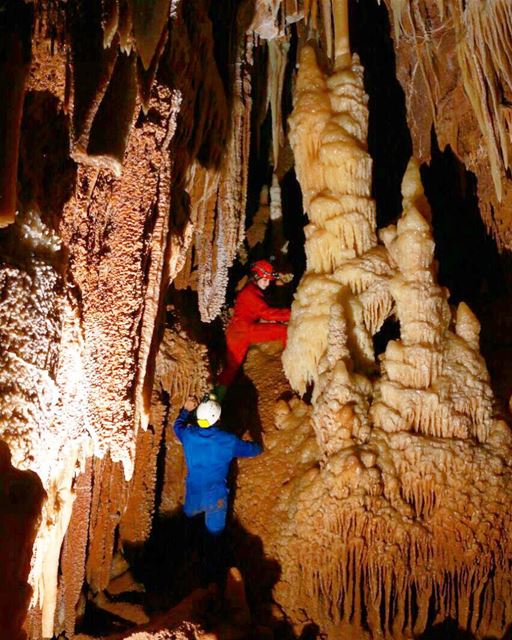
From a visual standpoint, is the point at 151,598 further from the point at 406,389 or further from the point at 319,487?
the point at 406,389

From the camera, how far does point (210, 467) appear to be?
12.9ft

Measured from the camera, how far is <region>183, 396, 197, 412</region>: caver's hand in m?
4.27

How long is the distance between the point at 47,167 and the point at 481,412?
9.20ft

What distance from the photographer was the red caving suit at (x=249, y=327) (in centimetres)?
493

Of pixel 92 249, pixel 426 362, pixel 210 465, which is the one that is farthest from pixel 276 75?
pixel 210 465

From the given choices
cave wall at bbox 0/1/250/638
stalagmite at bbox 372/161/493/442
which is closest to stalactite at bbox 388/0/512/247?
stalagmite at bbox 372/161/493/442

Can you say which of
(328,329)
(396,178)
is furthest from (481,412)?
(396,178)

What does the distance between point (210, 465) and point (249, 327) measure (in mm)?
1446

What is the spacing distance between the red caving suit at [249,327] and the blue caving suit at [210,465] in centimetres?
103

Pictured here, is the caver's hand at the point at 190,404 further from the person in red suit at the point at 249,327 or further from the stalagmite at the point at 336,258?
the stalagmite at the point at 336,258

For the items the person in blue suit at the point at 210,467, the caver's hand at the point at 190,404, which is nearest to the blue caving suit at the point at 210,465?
the person in blue suit at the point at 210,467

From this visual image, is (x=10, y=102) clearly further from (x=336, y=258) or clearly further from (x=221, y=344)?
(x=221, y=344)

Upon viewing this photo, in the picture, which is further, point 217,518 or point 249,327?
point 249,327

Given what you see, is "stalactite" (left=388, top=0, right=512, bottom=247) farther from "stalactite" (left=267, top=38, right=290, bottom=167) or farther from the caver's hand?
the caver's hand
